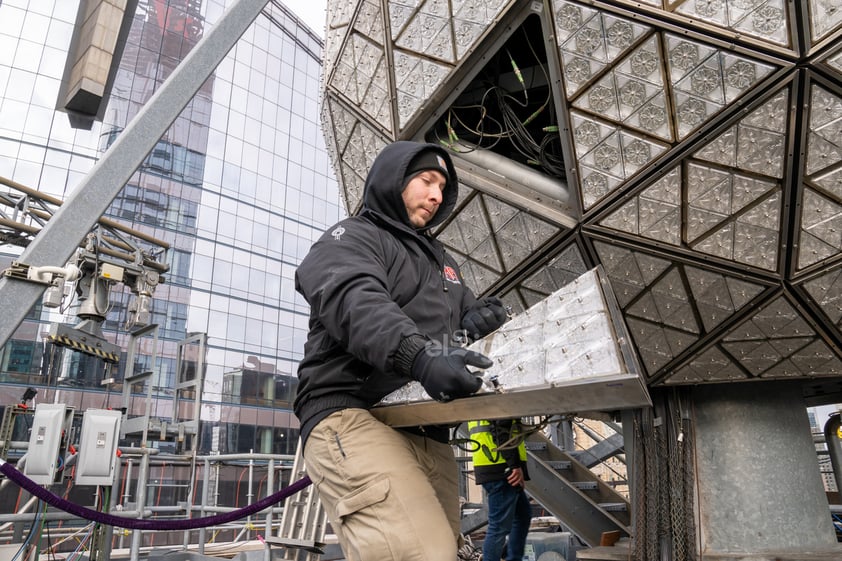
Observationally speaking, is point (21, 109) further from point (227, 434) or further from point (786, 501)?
point (786, 501)

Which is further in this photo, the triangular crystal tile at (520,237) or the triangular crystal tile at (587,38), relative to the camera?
the triangular crystal tile at (520,237)

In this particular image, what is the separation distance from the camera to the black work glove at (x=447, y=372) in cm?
131

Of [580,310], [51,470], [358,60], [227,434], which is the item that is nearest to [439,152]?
[580,310]

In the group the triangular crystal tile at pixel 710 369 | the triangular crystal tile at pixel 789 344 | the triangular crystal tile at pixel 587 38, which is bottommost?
the triangular crystal tile at pixel 710 369

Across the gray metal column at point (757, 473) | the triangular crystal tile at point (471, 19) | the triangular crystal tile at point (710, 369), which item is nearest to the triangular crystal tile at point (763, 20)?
the triangular crystal tile at point (471, 19)

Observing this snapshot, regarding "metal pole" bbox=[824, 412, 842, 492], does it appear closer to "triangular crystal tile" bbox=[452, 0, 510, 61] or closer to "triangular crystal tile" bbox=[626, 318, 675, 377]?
"triangular crystal tile" bbox=[626, 318, 675, 377]

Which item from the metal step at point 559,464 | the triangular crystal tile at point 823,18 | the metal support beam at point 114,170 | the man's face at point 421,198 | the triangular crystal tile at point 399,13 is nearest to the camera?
the man's face at point 421,198

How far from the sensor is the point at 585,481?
6.90 metres

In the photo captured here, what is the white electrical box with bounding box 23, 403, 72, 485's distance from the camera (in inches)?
186

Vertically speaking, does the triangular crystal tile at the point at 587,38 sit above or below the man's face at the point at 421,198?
above

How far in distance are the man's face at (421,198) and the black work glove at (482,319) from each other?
0.37 metres

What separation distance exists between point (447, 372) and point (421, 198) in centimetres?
96

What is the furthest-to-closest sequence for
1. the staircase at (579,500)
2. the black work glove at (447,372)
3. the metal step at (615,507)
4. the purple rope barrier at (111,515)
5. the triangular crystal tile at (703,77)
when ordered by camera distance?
the metal step at (615,507) < the staircase at (579,500) < the triangular crystal tile at (703,77) < the purple rope barrier at (111,515) < the black work glove at (447,372)

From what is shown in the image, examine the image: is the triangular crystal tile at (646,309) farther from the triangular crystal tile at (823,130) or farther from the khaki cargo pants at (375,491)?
the khaki cargo pants at (375,491)
